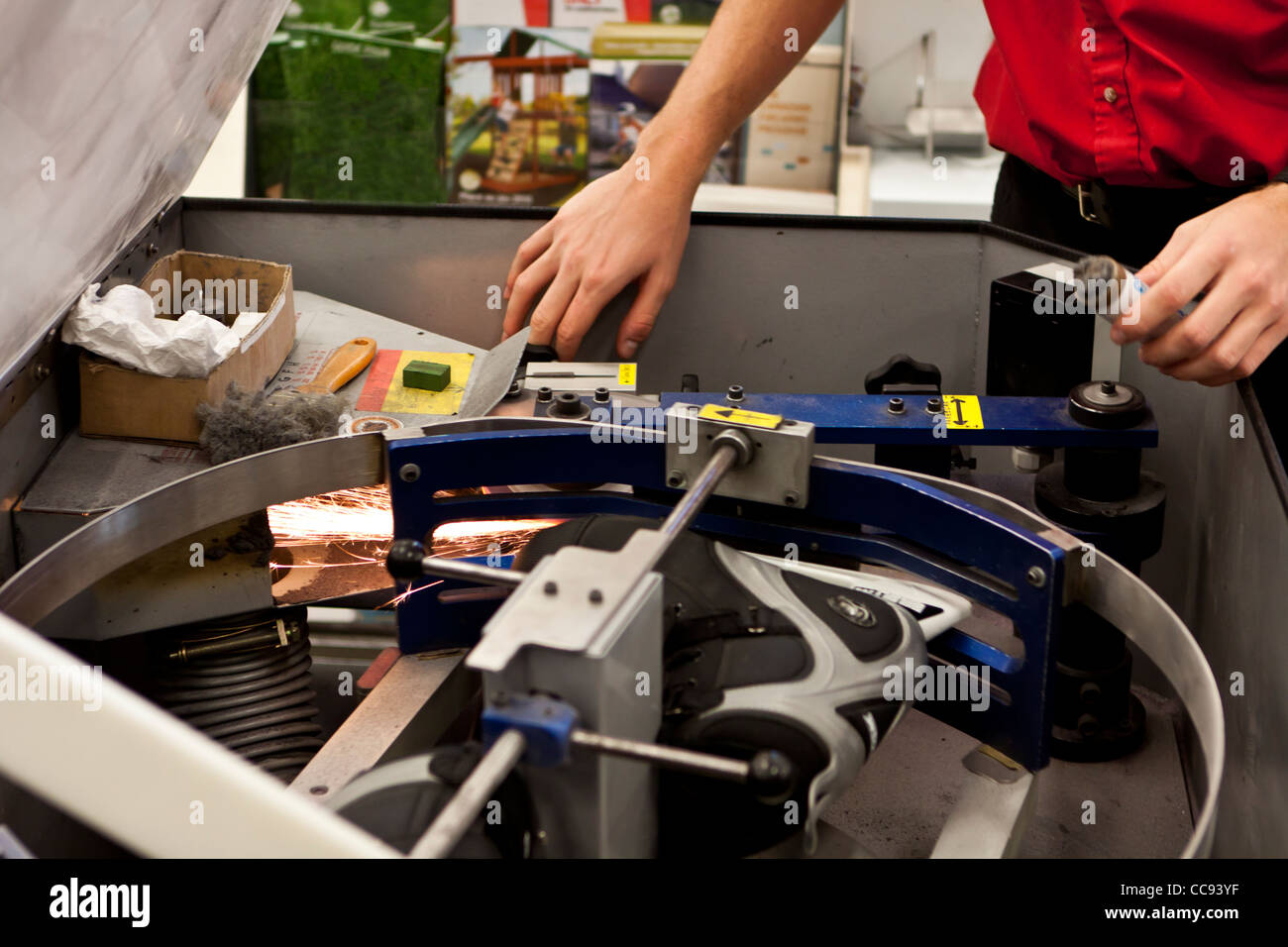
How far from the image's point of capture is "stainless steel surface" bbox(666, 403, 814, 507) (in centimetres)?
95

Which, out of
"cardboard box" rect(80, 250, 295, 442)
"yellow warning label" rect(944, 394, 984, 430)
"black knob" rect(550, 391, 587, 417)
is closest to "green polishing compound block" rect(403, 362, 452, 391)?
"cardboard box" rect(80, 250, 295, 442)

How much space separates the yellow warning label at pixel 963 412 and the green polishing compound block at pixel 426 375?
54cm

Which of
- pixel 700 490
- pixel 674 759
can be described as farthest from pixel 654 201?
pixel 674 759

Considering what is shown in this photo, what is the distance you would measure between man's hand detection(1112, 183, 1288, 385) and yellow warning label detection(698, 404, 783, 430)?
0.29 metres

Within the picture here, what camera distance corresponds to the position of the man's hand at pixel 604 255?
1.37 meters

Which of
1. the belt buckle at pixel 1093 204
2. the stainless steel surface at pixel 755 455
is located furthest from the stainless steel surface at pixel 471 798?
the belt buckle at pixel 1093 204

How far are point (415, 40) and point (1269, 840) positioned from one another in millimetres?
2488

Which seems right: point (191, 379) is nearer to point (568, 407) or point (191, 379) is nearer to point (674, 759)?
point (568, 407)

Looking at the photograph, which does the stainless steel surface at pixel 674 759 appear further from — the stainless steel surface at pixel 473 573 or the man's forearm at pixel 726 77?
the man's forearm at pixel 726 77

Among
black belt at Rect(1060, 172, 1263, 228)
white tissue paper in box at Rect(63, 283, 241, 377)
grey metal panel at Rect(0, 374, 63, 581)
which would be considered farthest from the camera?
black belt at Rect(1060, 172, 1263, 228)

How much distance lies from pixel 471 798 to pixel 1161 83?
3.36 ft

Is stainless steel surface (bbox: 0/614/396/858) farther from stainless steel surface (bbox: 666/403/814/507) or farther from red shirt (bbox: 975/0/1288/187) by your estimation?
red shirt (bbox: 975/0/1288/187)
